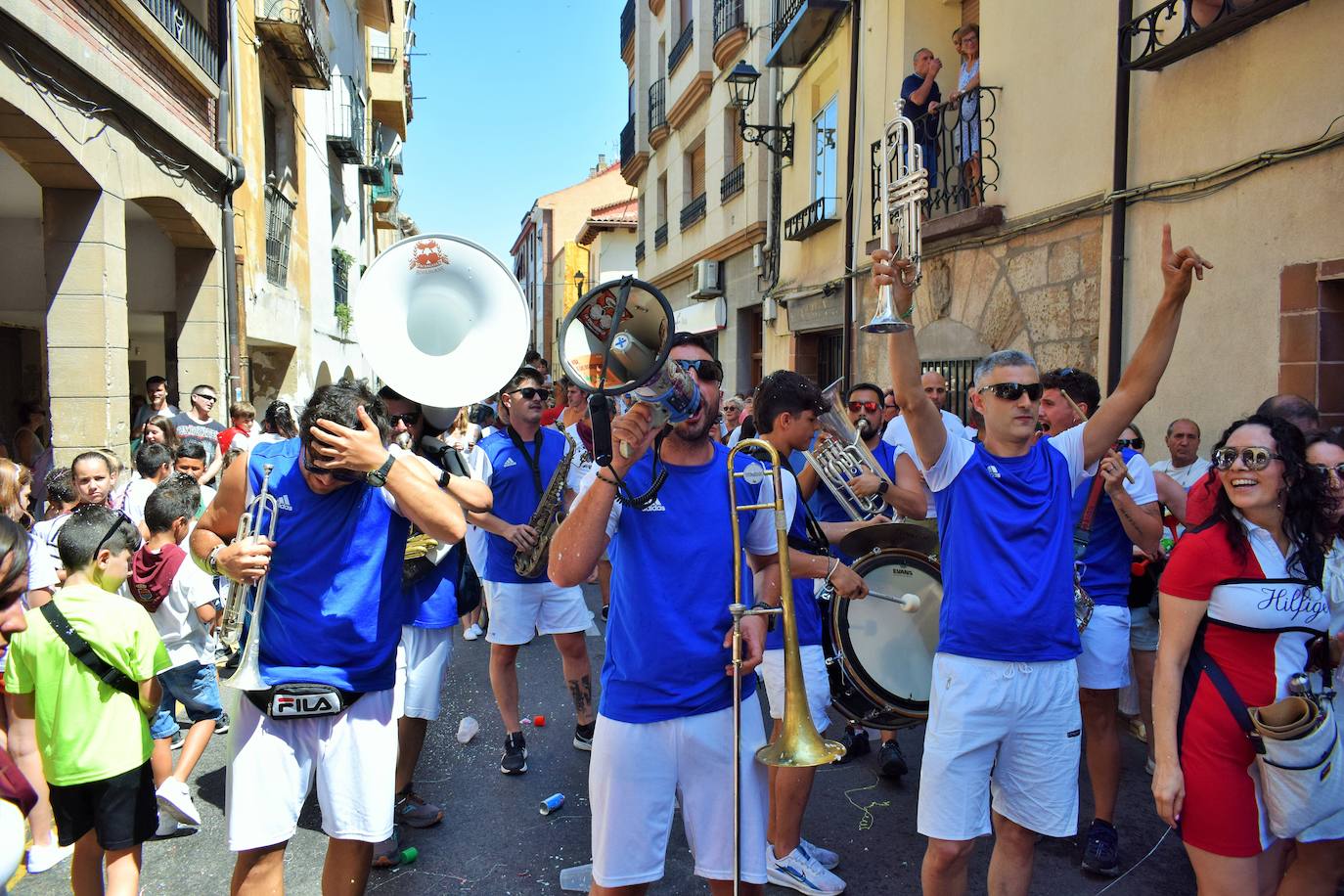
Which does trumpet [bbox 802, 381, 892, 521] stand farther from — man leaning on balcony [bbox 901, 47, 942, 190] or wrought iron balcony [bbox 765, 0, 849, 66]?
wrought iron balcony [bbox 765, 0, 849, 66]

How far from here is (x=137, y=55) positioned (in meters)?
8.36

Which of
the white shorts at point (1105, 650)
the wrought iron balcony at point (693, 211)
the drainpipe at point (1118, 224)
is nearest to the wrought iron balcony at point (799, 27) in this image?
the wrought iron balcony at point (693, 211)

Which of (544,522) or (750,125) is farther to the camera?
(750,125)

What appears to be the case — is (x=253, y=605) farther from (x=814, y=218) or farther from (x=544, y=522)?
(x=814, y=218)

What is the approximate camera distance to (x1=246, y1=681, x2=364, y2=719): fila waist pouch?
2.62m

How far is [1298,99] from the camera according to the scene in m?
4.86

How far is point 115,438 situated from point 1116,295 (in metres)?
8.08

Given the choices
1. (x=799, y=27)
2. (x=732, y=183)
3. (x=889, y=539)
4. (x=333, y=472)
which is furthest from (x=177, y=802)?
(x=732, y=183)

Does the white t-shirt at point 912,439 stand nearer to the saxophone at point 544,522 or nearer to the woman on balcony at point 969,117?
the saxophone at point 544,522

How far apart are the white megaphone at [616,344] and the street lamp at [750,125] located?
35.8ft

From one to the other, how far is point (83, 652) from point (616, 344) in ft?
6.83

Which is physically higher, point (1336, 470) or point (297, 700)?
point (1336, 470)

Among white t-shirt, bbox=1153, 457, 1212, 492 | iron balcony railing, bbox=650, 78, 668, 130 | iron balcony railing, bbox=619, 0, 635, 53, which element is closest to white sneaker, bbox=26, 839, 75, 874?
white t-shirt, bbox=1153, 457, 1212, 492

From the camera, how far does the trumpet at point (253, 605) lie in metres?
2.61
